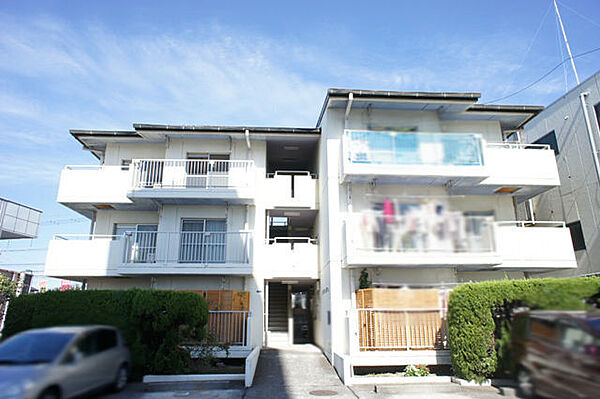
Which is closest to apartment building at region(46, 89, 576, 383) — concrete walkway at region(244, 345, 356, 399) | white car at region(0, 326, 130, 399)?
concrete walkway at region(244, 345, 356, 399)

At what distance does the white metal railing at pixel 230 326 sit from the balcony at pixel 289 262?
252cm

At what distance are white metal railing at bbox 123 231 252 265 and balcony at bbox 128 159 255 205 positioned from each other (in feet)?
4.68

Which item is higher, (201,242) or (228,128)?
(228,128)

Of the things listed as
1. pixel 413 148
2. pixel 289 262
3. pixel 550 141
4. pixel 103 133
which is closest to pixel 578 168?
pixel 550 141

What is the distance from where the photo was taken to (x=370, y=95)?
13.1 metres

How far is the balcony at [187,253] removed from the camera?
13969mm

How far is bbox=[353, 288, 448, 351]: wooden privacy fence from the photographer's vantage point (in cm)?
993

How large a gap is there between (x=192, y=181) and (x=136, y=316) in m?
13.3

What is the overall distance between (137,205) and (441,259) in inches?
543

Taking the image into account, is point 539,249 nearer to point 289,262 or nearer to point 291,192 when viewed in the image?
point 289,262

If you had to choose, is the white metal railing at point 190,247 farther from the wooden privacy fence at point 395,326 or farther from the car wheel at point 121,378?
the car wheel at point 121,378

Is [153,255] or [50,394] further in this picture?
[153,255]

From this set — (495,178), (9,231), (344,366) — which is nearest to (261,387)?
(344,366)

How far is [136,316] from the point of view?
8.84ft
